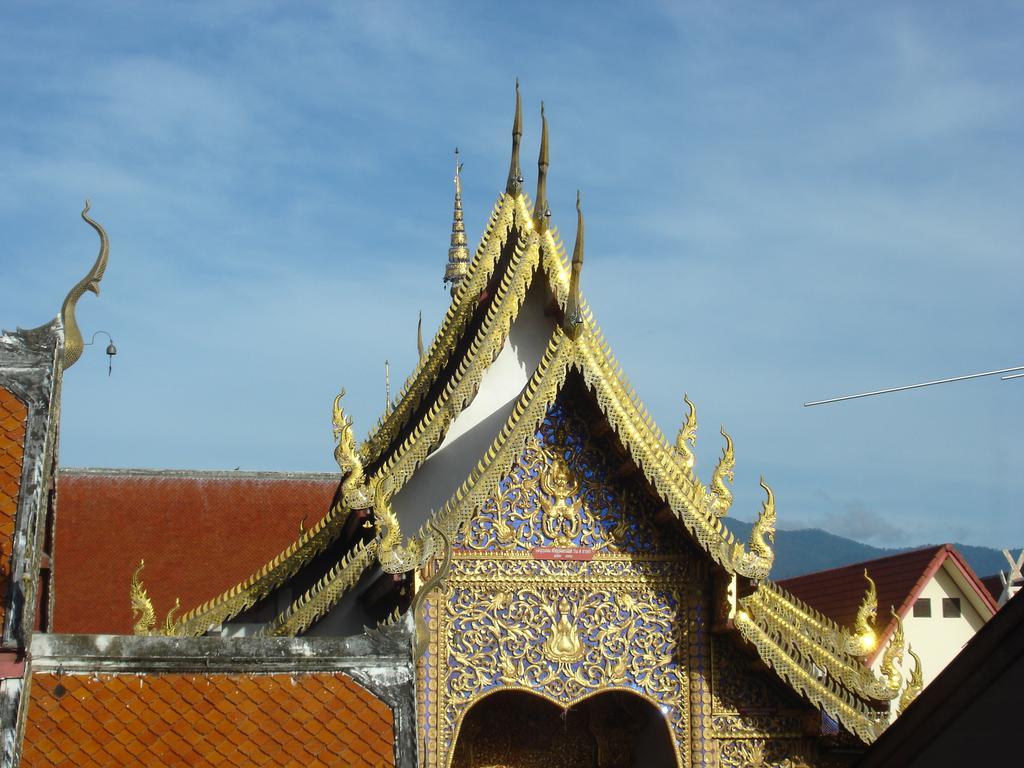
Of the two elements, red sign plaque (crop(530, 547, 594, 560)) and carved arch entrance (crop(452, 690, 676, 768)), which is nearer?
red sign plaque (crop(530, 547, 594, 560))

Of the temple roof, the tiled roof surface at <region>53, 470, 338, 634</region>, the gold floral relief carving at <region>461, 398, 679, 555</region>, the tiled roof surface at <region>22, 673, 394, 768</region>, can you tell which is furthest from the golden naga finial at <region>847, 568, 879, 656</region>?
the tiled roof surface at <region>53, 470, 338, 634</region>

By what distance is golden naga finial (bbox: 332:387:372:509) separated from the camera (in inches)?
490

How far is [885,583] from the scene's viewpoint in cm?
2072

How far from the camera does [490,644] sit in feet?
39.7

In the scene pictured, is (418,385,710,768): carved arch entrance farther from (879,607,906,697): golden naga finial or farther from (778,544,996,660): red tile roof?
(778,544,996,660): red tile roof

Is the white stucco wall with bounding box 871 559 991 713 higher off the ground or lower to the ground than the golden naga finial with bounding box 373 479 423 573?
higher

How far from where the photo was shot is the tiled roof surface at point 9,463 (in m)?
7.42

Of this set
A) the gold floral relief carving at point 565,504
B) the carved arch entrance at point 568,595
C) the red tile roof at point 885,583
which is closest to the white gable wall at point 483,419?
the gold floral relief carving at point 565,504

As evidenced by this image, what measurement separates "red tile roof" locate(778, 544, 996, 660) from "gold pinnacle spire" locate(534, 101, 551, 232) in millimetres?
7794

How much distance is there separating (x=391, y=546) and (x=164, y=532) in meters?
9.79

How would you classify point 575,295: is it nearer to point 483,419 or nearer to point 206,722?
point 483,419

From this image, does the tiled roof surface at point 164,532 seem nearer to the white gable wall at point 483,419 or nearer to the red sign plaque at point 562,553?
the white gable wall at point 483,419

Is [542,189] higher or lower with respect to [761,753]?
higher

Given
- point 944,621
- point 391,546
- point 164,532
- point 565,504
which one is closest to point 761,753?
point 565,504
